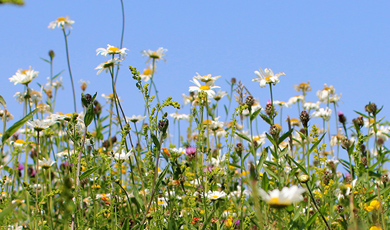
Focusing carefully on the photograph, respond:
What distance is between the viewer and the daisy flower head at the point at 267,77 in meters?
2.14

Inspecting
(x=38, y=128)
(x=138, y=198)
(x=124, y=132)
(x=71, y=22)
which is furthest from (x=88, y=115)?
(x=71, y=22)

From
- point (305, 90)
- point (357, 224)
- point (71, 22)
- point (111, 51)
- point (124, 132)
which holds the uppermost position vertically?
point (71, 22)

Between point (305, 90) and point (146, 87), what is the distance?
3624 millimetres

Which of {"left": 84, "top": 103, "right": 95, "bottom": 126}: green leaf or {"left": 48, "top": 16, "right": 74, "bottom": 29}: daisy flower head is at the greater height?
{"left": 48, "top": 16, "right": 74, "bottom": 29}: daisy flower head

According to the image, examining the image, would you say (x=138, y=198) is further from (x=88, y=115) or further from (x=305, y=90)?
(x=305, y=90)

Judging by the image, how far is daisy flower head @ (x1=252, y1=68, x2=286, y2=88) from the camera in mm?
2137

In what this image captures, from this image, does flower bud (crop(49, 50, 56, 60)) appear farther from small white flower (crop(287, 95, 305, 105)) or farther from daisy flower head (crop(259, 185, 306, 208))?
daisy flower head (crop(259, 185, 306, 208))

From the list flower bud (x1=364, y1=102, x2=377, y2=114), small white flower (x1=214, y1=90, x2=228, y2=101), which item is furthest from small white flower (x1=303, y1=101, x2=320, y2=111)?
flower bud (x1=364, y1=102, x2=377, y2=114)

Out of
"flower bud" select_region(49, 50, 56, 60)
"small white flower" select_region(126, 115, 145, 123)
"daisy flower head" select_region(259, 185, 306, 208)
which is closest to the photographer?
"daisy flower head" select_region(259, 185, 306, 208)

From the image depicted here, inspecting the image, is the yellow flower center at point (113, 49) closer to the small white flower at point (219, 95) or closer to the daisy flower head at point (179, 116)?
the small white flower at point (219, 95)

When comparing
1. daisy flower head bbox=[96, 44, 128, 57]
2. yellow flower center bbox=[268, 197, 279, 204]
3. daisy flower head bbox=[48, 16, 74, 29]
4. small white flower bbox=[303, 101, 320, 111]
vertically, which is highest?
daisy flower head bbox=[48, 16, 74, 29]

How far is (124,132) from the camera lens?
1.70 meters

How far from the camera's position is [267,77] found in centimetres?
219

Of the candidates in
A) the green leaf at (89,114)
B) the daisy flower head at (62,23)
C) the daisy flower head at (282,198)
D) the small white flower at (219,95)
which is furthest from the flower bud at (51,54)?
the daisy flower head at (282,198)
